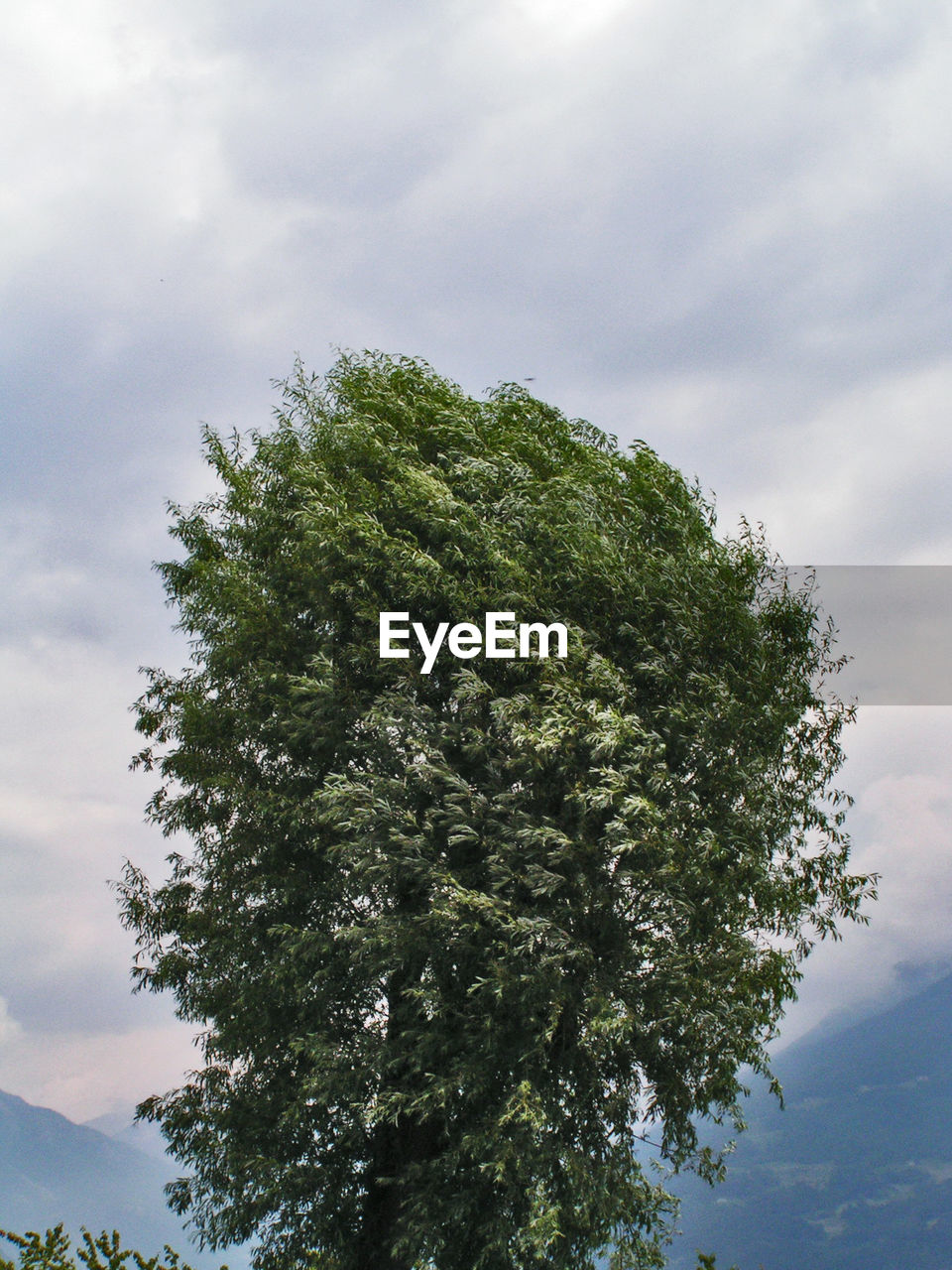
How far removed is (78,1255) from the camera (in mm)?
10727

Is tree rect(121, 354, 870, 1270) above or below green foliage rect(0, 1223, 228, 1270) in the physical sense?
above

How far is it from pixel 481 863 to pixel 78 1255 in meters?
6.81

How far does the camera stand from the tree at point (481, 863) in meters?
13.5

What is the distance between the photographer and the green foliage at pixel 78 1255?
10547mm

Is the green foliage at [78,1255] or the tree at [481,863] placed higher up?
the tree at [481,863]

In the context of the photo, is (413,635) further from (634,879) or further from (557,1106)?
(557,1106)

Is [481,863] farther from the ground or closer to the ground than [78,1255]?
farther from the ground

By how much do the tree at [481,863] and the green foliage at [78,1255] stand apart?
274 cm

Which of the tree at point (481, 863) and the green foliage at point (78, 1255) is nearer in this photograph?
the green foliage at point (78, 1255)

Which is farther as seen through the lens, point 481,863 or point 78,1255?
point 481,863

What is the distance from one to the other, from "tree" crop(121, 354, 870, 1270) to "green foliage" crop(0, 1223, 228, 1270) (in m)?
2.74

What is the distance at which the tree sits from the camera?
44.4 ft

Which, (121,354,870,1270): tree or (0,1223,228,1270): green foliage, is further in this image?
(121,354,870,1270): tree

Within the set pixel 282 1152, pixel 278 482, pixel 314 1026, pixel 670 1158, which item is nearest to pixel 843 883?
pixel 670 1158
